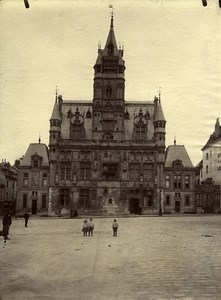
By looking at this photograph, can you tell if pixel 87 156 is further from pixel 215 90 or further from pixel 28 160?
pixel 215 90

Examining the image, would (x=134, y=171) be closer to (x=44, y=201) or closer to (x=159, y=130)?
(x=159, y=130)

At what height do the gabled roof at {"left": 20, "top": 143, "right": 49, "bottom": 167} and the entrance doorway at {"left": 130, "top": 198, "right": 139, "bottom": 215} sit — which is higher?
the gabled roof at {"left": 20, "top": 143, "right": 49, "bottom": 167}

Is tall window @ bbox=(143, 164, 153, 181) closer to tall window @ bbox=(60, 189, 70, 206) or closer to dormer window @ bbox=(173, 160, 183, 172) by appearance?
dormer window @ bbox=(173, 160, 183, 172)

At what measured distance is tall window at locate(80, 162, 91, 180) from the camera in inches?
2066

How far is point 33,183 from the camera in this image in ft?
185

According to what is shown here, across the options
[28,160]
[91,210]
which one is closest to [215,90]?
[91,210]

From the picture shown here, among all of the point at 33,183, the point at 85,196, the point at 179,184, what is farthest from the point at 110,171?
the point at 33,183

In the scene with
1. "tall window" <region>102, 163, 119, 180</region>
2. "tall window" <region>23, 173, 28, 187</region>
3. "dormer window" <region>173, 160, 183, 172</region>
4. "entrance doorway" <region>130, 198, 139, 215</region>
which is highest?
"dormer window" <region>173, 160, 183, 172</region>

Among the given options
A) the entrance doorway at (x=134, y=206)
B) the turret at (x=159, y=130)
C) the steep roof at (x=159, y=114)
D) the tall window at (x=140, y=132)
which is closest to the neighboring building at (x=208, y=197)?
the turret at (x=159, y=130)

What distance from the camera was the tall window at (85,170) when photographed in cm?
5247

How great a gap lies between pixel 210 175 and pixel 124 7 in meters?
34.8

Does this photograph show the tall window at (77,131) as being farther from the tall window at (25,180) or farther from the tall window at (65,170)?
the tall window at (25,180)

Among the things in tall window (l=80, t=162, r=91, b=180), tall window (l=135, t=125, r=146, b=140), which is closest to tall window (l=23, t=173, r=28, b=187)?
tall window (l=80, t=162, r=91, b=180)

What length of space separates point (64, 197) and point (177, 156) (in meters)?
18.4
